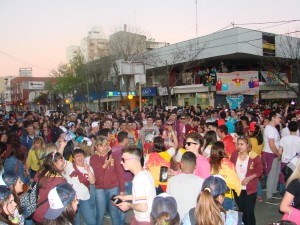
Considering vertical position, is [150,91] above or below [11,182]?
above

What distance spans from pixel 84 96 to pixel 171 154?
39314 millimetres

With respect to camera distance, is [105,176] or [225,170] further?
[105,176]

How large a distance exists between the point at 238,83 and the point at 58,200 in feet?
81.4

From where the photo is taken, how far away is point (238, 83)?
1020 inches

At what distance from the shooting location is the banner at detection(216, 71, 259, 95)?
82.9ft

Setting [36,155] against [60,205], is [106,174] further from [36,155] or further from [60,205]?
[36,155]

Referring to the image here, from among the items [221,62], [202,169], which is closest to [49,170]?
[202,169]

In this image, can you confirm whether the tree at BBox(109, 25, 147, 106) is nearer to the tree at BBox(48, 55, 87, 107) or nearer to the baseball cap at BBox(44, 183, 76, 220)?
the tree at BBox(48, 55, 87, 107)

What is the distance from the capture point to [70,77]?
4138 cm

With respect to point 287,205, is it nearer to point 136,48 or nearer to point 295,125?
point 295,125

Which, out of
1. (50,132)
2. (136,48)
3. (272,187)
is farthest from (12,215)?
(136,48)

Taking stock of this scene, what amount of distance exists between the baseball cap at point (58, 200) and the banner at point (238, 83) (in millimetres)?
24161

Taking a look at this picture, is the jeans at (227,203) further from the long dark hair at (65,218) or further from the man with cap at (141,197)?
the long dark hair at (65,218)

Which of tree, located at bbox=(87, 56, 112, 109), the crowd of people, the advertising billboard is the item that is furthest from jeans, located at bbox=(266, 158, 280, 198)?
the advertising billboard
